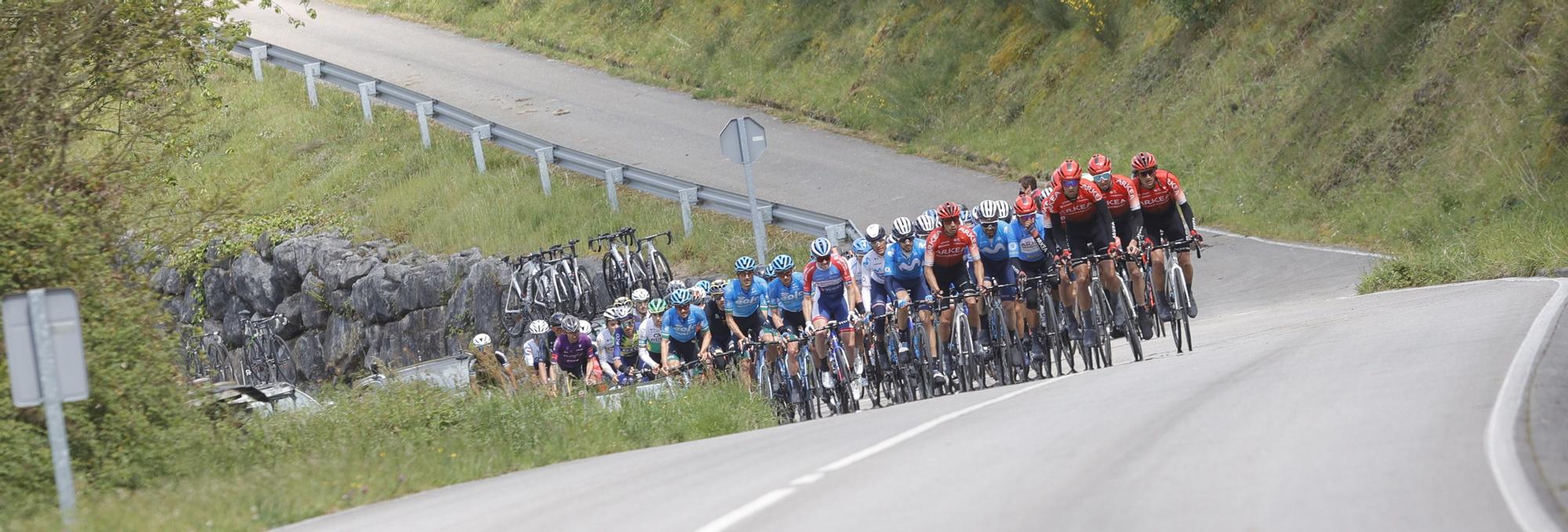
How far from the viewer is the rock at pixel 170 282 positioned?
3460 centimetres

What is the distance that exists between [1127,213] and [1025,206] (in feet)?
4.00

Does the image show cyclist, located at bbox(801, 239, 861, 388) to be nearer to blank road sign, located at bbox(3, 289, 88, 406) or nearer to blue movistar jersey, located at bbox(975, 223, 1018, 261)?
blue movistar jersey, located at bbox(975, 223, 1018, 261)

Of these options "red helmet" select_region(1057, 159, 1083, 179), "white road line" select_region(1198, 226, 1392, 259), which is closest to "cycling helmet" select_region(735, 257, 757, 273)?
"red helmet" select_region(1057, 159, 1083, 179)

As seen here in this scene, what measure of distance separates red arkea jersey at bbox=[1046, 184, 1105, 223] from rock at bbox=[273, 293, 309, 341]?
1881cm

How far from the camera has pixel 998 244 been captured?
17.8m

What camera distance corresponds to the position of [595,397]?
16.1 m

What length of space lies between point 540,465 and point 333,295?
19.0 m

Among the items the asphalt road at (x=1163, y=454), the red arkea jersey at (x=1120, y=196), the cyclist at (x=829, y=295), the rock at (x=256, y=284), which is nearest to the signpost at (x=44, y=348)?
the asphalt road at (x=1163, y=454)

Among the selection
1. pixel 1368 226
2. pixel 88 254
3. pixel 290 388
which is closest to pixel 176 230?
pixel 290 388

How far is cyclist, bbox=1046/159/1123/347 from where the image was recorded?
1653cm

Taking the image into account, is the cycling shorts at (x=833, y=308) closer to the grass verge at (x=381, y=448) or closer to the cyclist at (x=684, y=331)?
the grass verge at (x=381, y=448)

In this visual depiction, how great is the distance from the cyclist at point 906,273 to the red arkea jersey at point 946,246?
0.22 meters

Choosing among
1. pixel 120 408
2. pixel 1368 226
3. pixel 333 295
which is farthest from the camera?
pixel 333 295

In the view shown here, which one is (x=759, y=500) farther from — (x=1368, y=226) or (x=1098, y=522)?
(x=1368, y=226)
